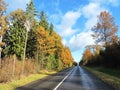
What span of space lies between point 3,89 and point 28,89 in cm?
168

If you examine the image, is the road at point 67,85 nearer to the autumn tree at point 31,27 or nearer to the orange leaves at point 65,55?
the autumn tree at point 31,27

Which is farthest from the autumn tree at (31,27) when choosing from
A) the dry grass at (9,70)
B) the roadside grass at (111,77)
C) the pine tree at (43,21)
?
the dry grass at (9,70)

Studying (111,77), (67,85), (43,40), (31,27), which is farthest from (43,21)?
(67,85)

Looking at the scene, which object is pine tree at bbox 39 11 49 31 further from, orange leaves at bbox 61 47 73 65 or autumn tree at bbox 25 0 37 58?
orange leaves at bbox 61 47 73 65

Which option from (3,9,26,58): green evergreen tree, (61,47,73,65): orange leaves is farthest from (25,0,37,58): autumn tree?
(61,47,73,65): orange leaves

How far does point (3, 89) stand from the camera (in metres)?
19.6

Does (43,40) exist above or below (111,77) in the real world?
above

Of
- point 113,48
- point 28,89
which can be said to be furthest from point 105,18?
point 28,89

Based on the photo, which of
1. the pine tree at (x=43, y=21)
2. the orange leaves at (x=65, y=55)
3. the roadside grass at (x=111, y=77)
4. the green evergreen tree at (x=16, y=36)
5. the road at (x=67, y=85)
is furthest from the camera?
the orange leaves at (x=65, y=55)

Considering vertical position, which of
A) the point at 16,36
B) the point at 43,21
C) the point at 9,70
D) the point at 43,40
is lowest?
the point at 9,70

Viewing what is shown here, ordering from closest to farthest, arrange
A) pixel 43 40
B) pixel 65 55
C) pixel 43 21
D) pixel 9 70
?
pixel 9 70 < pixel 43 40 < pixel 43 21 < pixel 65 55

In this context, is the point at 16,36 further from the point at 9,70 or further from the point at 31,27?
the point at 9,70

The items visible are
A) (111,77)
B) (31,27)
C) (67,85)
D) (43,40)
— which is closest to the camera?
(67,85)

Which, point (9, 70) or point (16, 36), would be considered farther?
point (16, 36)
